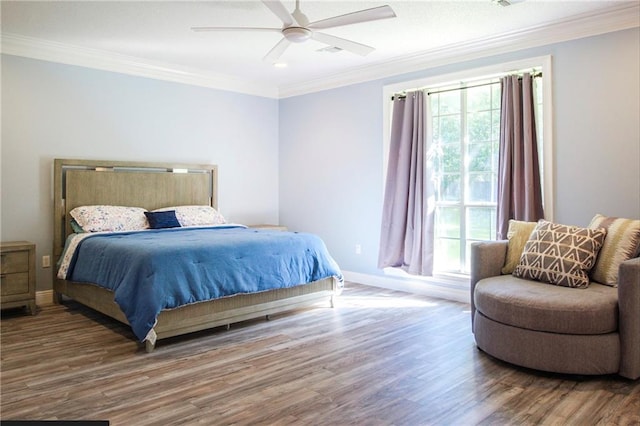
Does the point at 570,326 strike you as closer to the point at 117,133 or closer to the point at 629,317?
the point at 629,317

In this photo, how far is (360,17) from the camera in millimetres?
3125

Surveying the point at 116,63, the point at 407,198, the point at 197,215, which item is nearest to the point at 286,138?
the point at 197,215

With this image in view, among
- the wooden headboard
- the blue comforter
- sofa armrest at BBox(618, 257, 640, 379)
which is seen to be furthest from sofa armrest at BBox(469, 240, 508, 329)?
the wooden headboard

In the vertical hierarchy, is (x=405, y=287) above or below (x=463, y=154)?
below

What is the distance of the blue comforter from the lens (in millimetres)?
3281

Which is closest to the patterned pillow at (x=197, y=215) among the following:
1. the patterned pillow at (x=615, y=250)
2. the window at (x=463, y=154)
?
the window at (x=463, y=154)

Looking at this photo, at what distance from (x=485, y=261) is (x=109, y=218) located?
348cm

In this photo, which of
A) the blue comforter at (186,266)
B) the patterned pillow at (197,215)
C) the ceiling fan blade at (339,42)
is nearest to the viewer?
the blue comforter at (186,266)

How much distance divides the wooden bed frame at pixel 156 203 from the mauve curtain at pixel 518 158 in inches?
68.6

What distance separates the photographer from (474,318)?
3.37 meters

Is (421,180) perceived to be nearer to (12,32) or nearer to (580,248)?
(580,248)

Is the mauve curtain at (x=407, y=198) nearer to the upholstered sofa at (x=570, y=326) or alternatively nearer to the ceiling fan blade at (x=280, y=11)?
the upholstered sofa at (x=570, y=326)

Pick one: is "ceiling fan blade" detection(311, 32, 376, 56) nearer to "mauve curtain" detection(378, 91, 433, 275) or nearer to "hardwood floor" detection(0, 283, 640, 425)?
"mauve curtain" detection(378, 91, 433, 275)

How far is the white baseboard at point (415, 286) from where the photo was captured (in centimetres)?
480
